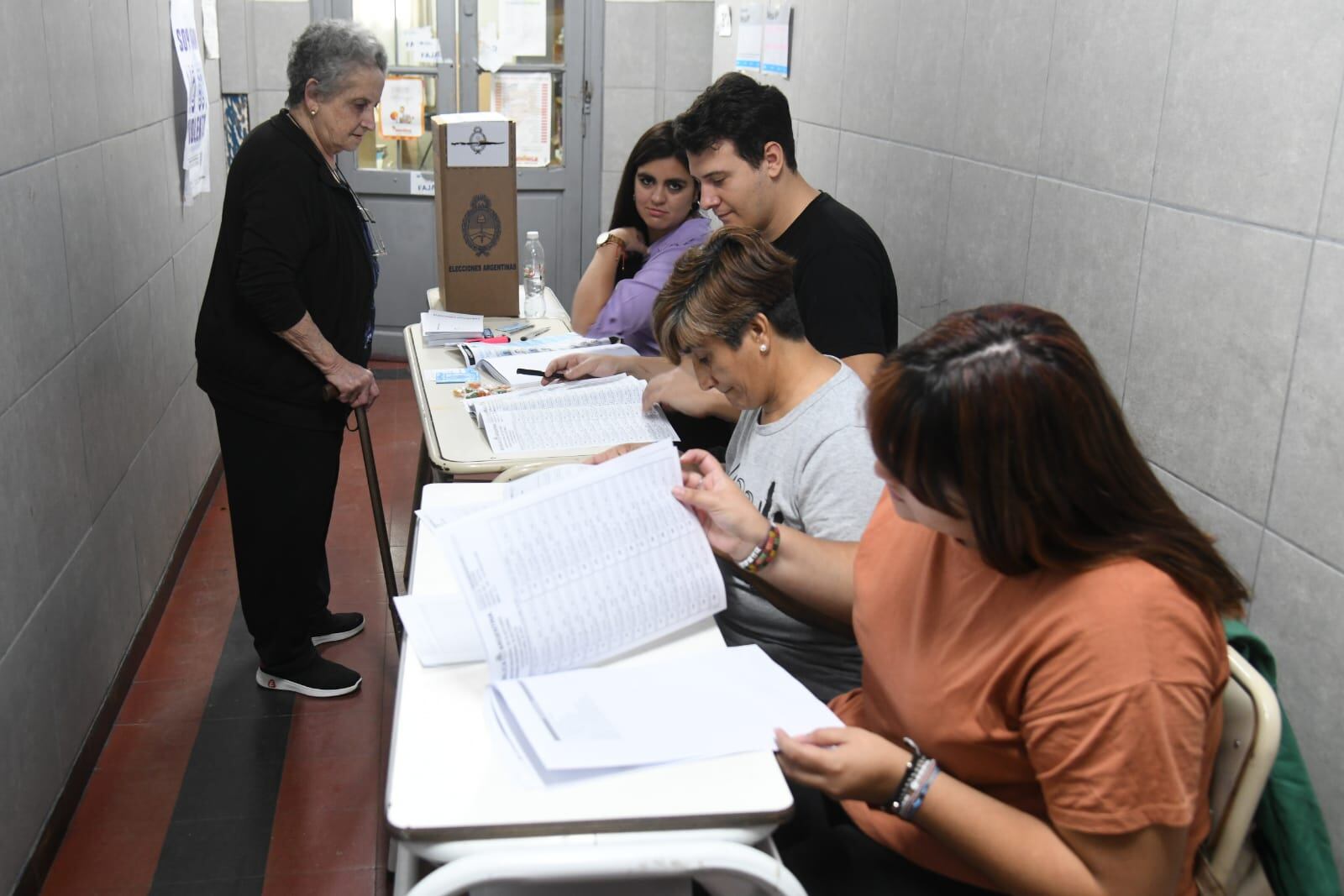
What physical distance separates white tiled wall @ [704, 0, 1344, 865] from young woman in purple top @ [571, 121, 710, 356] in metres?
0.75

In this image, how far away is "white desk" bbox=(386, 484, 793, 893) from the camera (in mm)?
1122

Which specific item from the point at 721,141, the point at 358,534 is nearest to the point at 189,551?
the point at 358,534

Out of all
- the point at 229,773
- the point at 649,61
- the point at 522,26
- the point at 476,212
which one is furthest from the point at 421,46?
the point at 229,773

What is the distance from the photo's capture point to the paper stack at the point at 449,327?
3.14 metres

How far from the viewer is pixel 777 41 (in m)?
4.11

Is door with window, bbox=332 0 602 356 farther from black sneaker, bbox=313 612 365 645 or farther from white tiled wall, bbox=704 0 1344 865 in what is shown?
white tiled wall, bbox=704 0 1344 865

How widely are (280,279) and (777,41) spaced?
2271mm

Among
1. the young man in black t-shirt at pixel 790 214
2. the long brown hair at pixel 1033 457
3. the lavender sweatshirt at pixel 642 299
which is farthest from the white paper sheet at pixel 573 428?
the long brown hair at pixel 1033 457

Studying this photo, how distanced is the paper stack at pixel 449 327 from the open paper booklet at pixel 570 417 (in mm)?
592

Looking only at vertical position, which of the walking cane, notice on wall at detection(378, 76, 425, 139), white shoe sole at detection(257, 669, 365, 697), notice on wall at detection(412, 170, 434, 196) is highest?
notice on wall at detection(378, 76, 425, 139)

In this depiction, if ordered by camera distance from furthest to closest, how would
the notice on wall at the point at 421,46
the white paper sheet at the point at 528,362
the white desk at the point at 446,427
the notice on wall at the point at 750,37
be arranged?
the notice on wall at the point at 421,46 < the notice on wall at the point at 750,37 < the white paper sheet at the point at 528,362 < the white desk at the point at 446,427

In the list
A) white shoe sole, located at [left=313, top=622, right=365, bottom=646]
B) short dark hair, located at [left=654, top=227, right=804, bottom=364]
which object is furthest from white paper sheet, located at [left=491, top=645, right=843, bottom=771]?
white shoe sole, located at [left=313, top=622, right=365, bottom=646]

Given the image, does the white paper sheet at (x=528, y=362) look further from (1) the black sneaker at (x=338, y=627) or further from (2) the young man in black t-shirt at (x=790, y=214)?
(1) the black sneaker at (x=338, y=627)

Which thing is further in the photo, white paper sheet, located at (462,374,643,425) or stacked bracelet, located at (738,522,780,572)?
white paper sheet, located at (462,374,643,425)
